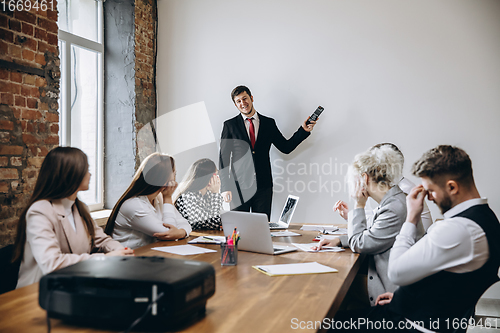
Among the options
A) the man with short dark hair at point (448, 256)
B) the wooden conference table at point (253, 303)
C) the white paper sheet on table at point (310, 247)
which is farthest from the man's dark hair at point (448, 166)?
the white paper sheet on table at point (310, 247)

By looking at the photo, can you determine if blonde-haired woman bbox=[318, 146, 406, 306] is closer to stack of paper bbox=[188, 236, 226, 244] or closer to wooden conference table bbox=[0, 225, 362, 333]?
wooden conference table bbox=[0, 225, 362, 333]

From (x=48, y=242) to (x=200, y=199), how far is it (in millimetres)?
1356

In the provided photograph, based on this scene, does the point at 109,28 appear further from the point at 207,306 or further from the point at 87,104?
the point at 207,306

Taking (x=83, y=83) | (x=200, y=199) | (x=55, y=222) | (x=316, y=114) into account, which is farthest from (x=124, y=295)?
(x=83, y=83)

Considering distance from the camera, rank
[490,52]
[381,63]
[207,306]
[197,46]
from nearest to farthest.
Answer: [207,306] < [490,52] < [381,63] < [197,46]

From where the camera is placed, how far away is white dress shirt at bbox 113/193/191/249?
90.2 inches

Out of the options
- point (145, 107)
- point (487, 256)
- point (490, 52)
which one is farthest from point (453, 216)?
point (145, 107)

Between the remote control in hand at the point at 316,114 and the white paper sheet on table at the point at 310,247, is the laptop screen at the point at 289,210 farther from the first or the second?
the remote control in hand at the point at 316,114

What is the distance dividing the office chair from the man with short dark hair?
1.49 meters

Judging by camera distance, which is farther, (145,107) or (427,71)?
(145,107)

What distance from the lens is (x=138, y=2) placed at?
4.24 m

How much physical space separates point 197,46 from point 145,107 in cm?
90

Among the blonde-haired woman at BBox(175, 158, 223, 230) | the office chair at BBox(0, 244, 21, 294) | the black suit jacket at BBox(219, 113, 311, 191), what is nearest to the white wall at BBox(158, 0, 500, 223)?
the black suit jacket at BBox(219, 113, 311, 191)

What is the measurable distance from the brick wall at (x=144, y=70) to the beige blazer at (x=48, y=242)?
245cm
